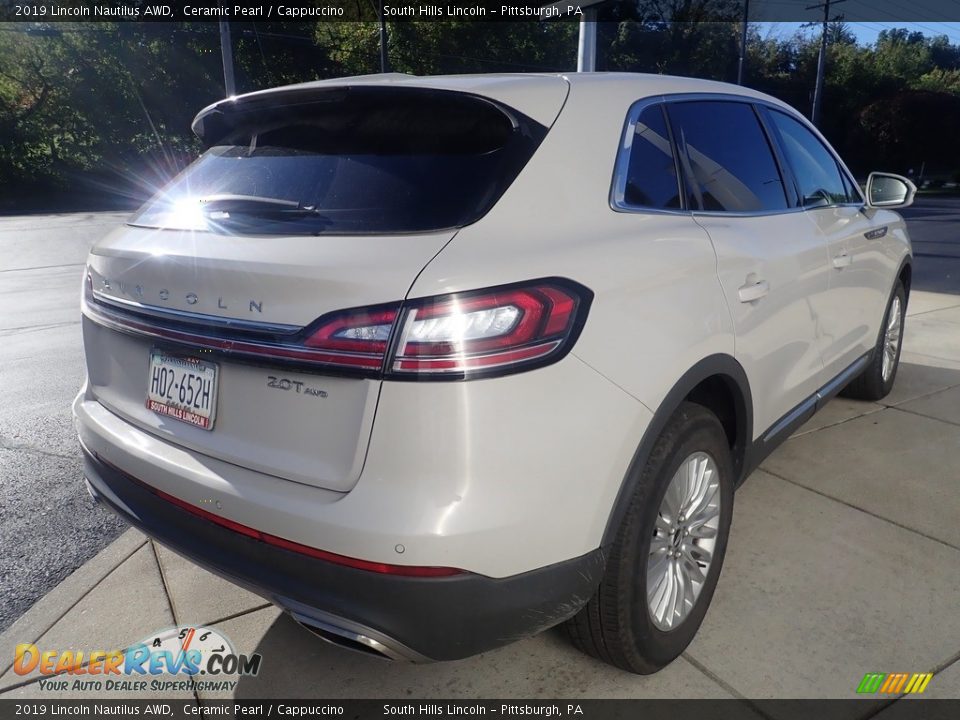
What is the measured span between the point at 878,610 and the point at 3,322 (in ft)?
25.6

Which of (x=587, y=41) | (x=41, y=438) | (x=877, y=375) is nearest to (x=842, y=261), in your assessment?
(x=877, y=375)

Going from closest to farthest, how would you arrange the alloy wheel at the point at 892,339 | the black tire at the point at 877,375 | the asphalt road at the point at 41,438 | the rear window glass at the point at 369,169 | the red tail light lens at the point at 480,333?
the red tail light lens at the point at 480,333, the rear window glass at the point at 369,169, the asphalt road at the point at 41,438, the black tire at the point at 877,375, the alloy wheel at the point at 892,339

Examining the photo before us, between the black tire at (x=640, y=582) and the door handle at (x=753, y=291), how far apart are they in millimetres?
415

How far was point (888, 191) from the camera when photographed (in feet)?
13.5

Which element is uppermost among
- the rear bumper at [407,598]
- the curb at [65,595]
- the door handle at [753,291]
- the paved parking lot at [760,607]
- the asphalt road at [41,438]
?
the door handle at [753,291]

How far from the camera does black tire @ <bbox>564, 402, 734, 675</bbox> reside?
6.57 ft

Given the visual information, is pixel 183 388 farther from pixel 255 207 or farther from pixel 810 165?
pixel 810 165

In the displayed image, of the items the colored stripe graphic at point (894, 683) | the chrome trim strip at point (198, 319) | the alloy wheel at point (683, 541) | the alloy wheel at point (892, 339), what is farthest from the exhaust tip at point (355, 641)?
the alloy wheel at point (892, 339)

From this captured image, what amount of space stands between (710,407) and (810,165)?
1619mm

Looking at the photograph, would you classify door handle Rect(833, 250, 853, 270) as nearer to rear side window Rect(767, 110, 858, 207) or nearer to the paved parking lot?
rear side window Rect(767, 110, 858, 207)

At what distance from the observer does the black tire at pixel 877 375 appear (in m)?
4.35

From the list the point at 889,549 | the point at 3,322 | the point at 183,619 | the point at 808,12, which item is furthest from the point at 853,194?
the point at 808,12

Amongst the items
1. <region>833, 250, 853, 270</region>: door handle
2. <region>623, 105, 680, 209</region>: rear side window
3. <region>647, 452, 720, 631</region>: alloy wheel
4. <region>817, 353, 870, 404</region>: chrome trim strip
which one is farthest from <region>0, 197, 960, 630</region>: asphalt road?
<region>833, 250, 853, 270</region>: door handle

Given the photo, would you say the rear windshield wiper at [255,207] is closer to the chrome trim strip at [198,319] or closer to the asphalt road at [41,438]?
the chrome trim strip at [198,319]
